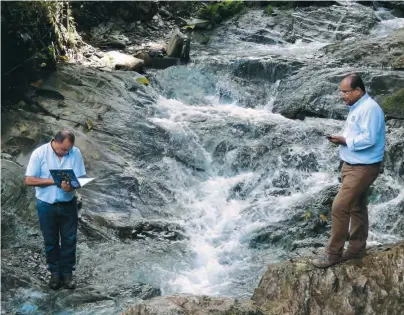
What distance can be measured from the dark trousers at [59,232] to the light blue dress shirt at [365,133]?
3.47m

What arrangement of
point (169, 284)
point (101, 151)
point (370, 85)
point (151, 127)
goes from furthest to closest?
point (370, 85) → point (151, 127) → point (101, 151) → point (169, 284)

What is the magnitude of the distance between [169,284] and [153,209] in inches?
90.3

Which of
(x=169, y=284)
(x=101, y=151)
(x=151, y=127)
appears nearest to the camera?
(x=169, y=284)

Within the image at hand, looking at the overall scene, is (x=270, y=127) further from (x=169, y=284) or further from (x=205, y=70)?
(x=169, y=284)

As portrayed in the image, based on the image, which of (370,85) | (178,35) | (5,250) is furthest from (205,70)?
(5,250)

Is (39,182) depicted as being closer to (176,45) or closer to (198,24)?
(176,45)

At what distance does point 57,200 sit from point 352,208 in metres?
3.49

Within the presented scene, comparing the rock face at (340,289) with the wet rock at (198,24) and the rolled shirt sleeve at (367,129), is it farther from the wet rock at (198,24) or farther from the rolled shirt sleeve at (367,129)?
the wet rock at (198,24)

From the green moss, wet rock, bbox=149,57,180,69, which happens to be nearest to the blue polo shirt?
wet rock, bbox=149,57,180,69

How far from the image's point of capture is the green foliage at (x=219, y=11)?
20.2 metres

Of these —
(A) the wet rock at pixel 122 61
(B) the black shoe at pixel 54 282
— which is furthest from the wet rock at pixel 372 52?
(B) the black shoe at pixel 54 282

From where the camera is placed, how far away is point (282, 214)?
32.7 ft

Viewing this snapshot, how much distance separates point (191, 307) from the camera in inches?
222


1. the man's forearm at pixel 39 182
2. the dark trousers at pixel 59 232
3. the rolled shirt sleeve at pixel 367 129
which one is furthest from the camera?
the dark trousers at pixel 59 232
